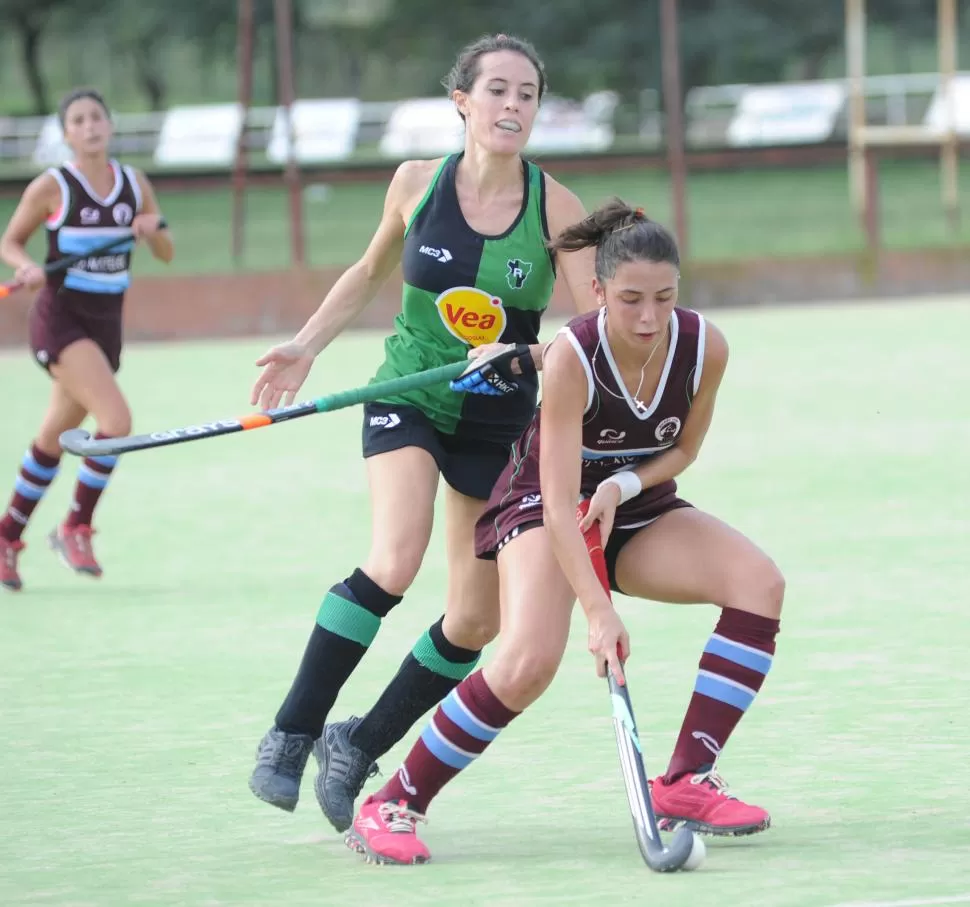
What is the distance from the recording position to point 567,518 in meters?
3.67

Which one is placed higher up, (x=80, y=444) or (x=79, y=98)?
(x=79, y=98)

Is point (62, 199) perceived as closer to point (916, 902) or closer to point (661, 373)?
point (661, 373)

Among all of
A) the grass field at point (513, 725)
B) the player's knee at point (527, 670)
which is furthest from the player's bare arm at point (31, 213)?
the player's knee at point (527, 670)

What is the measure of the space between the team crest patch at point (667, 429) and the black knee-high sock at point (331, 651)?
2.04ft

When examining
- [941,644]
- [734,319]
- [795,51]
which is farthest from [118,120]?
[941,644]

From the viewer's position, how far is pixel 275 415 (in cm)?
404

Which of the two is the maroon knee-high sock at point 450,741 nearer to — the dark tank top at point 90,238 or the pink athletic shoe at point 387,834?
the pink athletic shoe at point 387,834

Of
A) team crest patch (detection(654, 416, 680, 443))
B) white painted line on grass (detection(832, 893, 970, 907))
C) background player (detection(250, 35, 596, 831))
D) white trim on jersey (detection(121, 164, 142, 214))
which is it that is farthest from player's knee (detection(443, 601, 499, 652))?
white trim on jersey (detection(121, 164, 142, 214))

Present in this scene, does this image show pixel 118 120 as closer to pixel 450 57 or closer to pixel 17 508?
pixel 450 57

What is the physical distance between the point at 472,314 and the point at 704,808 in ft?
3.79

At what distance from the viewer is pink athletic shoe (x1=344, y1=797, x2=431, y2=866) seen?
3703 mm

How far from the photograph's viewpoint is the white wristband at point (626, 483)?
3.83 meters

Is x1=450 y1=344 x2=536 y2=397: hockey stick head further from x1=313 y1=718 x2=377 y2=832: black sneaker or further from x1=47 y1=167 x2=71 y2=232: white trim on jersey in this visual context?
x1=47 y1=167 x2=71 y2=232: white trim on jersey

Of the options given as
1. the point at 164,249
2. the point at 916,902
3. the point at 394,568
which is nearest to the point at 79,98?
the point at 164,249
